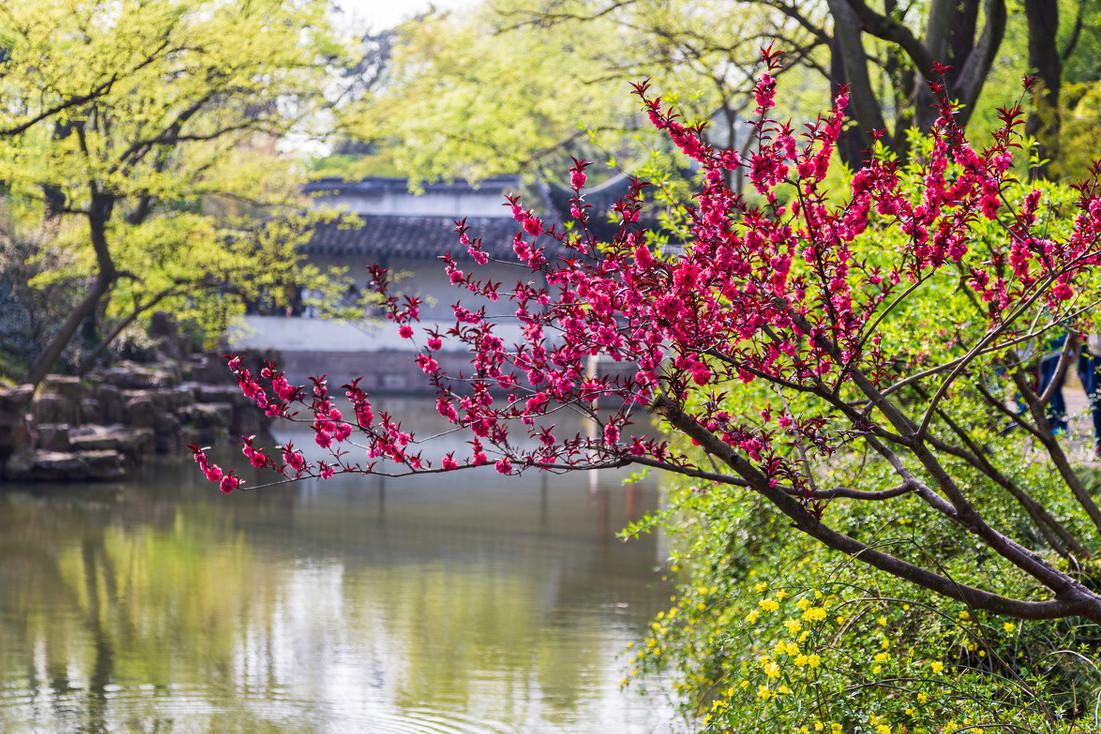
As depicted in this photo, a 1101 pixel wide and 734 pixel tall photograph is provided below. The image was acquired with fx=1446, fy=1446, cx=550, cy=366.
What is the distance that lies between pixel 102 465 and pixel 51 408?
153 cm

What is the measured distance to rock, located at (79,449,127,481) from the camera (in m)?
19.4

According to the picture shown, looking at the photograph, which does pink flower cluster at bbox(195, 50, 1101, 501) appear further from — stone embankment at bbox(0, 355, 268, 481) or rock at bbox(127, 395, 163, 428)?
A: rock at bbox(127, 395, 163, 428)

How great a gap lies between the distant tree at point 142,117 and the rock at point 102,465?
150 centimetres

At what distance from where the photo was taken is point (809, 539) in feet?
24.7

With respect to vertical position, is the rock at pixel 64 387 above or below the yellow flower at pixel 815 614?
above

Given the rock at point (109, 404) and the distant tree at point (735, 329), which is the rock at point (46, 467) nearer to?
the rock at point (109, 404)

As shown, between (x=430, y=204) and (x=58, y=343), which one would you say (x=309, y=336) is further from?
(x=58, y=343)

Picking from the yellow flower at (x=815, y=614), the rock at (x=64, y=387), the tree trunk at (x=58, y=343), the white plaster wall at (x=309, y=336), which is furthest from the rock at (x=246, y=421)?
the yellow flower at (x=815, y=614)

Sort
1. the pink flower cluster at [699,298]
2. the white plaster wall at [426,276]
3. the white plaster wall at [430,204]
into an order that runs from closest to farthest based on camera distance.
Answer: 1. the pink flower cluster at [699,298]
2. the white plaster wall at [426,276]
3. the white plaster wall at [430,204]

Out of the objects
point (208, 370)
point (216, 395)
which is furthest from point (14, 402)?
point (208, 370)

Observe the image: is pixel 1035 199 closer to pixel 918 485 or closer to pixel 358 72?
pixel 918 485

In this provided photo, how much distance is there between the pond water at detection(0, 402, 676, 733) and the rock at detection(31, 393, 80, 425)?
1949 mm

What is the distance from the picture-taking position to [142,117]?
773 inches

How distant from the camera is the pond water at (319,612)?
8367 millimetres
